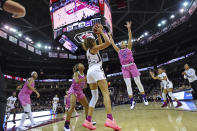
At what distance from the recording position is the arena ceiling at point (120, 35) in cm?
1689

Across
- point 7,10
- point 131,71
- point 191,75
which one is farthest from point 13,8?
point 191,75

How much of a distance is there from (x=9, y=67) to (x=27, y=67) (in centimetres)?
270

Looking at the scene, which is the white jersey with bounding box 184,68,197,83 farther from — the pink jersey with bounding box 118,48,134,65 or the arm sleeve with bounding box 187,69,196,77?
the pink jersey with bounding box 118,48,134,65

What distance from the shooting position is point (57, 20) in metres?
8.38

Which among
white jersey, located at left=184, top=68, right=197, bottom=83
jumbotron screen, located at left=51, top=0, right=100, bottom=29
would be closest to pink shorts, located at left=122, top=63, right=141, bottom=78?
white jersey, located at left=184, top=68, right=197, bottom=83

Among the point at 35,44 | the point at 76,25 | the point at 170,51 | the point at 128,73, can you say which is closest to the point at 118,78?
the point at 170,51

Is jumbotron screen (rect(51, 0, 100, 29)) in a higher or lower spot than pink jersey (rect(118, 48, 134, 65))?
higher

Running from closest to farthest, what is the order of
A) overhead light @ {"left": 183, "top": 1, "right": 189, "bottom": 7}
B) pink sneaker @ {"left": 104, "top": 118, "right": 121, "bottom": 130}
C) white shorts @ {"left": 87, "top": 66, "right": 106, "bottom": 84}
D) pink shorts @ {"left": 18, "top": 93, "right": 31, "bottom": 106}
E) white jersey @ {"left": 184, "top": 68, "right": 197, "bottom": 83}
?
pink sneaker @ {"left": 104, "top": 118, "right": 121, "bottom": 130} → white shorts @ {"left": 87, "top": 66, "right": 106, "bottom": 84} → pink shorts @ {"left": 18, "top": 93, "right": 31, "bottom": 106} → white jersey @ {"left": 184, "top": 68, "right": 197, "bottom": 83} → overhead light @ {"left": 183, "top": 1, "right": 189, "bottom": 7}

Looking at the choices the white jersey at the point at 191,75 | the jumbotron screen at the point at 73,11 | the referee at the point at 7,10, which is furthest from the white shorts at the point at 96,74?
the jumbotron screen at the point at 73,11

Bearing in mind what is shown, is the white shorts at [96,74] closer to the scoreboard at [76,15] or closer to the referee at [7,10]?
the referee at [7,10]

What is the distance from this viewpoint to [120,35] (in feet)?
83.9

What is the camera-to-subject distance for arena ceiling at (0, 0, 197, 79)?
16888 mm

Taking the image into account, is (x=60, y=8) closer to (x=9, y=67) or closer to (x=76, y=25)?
(x=76, y=25)

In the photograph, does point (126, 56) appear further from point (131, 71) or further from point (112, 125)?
point (112, 125)
